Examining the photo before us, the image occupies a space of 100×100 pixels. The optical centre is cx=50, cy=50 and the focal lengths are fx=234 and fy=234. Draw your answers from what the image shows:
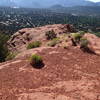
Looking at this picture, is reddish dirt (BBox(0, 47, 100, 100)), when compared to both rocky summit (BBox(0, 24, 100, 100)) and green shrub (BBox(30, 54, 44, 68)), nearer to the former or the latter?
rocky summit (BBox(0, 24, 100, 100))

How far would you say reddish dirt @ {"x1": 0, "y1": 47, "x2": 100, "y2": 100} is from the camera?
8.78 metres

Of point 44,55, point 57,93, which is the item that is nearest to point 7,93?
point 57,93

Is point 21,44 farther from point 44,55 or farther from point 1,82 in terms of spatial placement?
point 1,82

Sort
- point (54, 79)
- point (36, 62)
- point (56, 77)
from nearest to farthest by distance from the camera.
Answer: point (54, 79) < point (56, 77) < point (36, 62)

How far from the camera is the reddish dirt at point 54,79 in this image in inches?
346

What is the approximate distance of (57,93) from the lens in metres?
8.94

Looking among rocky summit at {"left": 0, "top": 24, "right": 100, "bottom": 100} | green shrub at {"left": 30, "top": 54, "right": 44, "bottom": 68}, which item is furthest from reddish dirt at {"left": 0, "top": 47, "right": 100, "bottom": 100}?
green shrub at {"left": 30, "top": 54, "right": 44, "bottom": 68}

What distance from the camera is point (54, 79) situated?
10.3 metres

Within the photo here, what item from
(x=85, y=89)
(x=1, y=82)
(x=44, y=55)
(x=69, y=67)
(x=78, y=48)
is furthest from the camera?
(x=78, y=48)

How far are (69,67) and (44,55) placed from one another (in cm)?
214

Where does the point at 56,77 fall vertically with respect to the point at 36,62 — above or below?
below

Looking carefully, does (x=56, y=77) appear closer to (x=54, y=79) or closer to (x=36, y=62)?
(x=54, y=79)

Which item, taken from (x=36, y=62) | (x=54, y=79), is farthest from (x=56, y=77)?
(x=36, y=62)

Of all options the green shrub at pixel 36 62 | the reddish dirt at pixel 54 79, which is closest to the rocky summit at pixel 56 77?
the reddish dirt at pixel 54 79
